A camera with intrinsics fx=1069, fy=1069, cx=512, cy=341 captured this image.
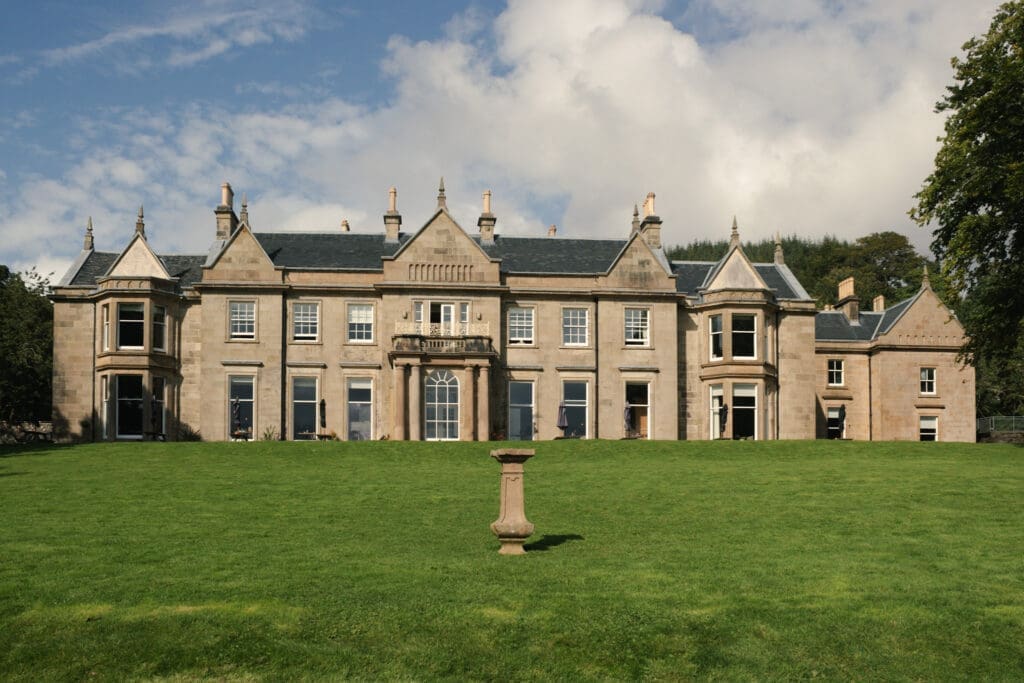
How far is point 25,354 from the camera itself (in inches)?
2260

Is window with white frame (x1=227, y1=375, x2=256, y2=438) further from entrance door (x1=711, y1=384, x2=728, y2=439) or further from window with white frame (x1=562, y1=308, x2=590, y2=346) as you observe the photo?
entrance door (x1=711, y1=384, x2=728, y2=439)

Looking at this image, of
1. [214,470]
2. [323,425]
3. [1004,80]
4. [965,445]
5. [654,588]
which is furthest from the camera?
[323,425]

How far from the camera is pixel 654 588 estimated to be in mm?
15781

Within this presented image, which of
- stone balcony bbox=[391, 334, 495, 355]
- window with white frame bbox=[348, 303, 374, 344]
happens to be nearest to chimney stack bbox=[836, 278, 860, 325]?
stone balcony bbox=[391, 334, 495, 355]

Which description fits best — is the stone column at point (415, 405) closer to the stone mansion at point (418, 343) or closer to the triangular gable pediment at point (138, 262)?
the stone mansion at point (418, 343)

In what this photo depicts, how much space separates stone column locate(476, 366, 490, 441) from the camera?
143ft

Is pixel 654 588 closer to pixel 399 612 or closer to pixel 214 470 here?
pixel 399 612

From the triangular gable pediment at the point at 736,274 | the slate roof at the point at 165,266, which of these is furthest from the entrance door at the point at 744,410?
the slate roof at the point at 165,266

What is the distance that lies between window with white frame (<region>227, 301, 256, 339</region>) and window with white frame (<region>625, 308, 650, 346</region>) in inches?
634

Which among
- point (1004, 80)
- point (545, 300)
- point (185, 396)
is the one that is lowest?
point (185, 396)

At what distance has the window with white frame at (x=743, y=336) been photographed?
154 feet

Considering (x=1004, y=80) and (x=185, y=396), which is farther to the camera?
(x=185, y=396)

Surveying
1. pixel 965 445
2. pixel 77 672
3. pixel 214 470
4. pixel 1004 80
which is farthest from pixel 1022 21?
pixel 77 672

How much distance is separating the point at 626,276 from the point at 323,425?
14584 millimetres
